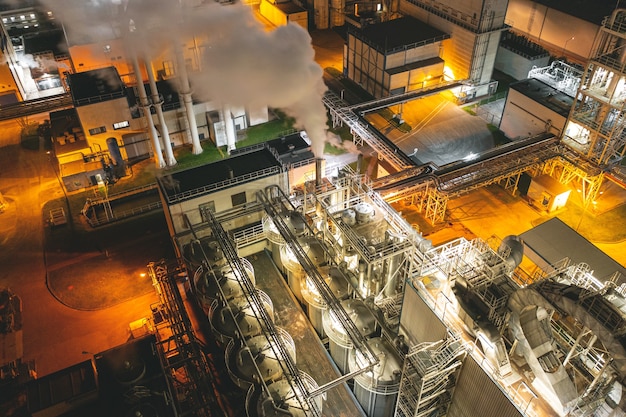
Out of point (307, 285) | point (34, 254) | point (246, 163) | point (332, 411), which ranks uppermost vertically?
point (246, 163)

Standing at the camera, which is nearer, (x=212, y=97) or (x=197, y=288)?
(x=197, y=288)

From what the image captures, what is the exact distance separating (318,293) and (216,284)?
18.3 feet

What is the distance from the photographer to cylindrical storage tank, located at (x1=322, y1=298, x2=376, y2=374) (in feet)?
72.4

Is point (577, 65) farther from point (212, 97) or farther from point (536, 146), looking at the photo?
point (212, 97)

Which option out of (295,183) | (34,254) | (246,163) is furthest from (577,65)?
(34,254)

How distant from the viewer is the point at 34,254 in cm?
3319

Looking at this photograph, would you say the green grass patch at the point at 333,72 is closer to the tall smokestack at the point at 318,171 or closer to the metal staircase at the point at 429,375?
the tall smokestack at the point at 318,171

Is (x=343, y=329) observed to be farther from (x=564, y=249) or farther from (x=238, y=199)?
(x=564, y=249)

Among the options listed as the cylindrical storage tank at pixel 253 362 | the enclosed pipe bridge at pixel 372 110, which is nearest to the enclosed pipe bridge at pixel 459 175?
the enclosed pipe bridge at pixel 372 110

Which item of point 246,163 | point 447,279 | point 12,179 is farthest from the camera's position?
point 12,179

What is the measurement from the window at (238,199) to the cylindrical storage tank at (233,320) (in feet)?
20.7

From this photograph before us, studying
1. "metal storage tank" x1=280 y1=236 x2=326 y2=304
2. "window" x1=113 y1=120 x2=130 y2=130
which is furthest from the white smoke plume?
"window" x1=113 y1=120 x2=130 y2=130

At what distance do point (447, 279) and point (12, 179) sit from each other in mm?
36270

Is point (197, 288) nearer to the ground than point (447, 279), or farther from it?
nearer to the ground
